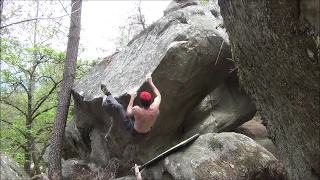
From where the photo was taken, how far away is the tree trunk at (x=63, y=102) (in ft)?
30.7

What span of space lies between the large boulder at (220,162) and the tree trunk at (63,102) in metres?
3.73

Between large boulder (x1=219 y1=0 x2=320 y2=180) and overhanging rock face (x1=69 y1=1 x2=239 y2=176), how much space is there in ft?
12.5

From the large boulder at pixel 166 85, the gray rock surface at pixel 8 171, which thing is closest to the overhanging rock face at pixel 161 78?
the large boulder at pixel 166 85

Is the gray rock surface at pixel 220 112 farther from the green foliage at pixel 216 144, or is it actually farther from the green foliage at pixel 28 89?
the green foliage at pixel 28 89

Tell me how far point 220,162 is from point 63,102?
5923 mm

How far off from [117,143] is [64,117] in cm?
219

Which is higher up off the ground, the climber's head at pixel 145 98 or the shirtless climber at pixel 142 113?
the climber's head at pixel 145 98

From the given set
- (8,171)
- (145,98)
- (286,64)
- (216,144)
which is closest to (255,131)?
(216,144)

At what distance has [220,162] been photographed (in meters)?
7.09

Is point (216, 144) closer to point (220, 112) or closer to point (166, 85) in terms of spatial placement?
point (166, 85)

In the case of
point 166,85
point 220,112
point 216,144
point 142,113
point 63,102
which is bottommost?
point 220,112

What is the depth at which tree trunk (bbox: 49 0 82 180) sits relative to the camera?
369 inches

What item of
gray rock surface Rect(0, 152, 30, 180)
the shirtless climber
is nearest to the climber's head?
the shirtless climber

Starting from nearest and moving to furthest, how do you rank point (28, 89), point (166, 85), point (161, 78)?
point (161, 78)
point (166, 85)
point (28, 89)
